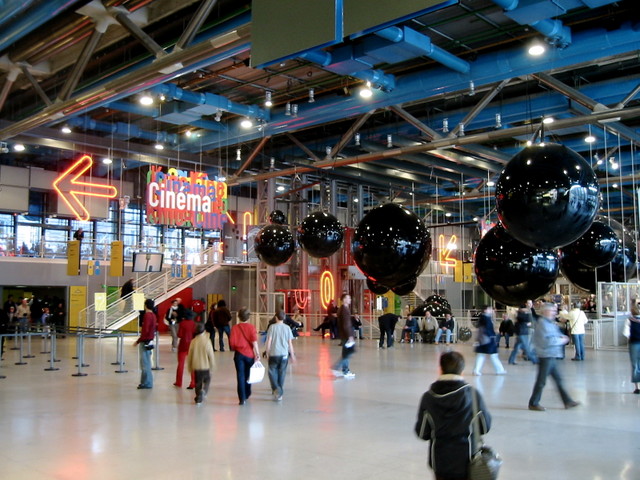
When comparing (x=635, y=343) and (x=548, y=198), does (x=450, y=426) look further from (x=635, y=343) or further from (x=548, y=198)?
(x=635, y=343)

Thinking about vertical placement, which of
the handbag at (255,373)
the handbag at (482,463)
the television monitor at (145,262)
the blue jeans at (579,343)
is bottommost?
the blue jeans at (579,343)

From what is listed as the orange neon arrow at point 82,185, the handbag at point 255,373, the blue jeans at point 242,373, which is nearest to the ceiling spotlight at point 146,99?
the orange neon arrow at point 82,185

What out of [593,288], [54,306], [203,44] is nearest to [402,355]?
[203,44]

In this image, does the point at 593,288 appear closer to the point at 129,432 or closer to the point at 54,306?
the point at 129,432

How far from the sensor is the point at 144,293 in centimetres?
2433

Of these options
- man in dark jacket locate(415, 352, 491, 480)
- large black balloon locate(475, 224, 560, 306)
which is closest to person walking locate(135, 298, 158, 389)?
large black balloon locate(475, 224, 560, 306)

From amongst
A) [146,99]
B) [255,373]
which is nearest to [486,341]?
[255,373]

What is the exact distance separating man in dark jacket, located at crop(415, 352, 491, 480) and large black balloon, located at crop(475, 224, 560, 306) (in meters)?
1.01

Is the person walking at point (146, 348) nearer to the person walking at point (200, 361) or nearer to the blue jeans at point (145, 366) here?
the blue jeans at point (145, 366)

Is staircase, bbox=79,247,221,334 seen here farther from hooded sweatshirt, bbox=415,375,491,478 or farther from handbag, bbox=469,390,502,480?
handbag, bbox=469,390,502,480

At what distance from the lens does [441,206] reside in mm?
32906

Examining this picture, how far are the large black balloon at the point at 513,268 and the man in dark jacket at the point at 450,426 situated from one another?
3.30 feet

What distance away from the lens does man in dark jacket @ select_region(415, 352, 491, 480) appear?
379cm

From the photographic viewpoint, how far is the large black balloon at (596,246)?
5238mm
